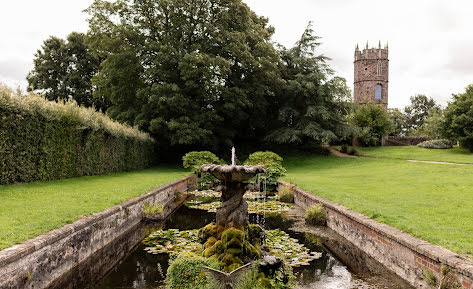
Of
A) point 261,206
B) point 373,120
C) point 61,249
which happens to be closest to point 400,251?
point 61,249

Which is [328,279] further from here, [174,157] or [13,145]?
[174,157]

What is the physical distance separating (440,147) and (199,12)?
27779mm

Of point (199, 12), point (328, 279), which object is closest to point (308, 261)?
point (328, 279)

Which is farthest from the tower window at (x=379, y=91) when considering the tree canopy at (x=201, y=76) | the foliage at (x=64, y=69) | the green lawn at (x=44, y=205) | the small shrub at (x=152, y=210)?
the small shrub at (x=152, y=210)

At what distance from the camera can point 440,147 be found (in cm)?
3594

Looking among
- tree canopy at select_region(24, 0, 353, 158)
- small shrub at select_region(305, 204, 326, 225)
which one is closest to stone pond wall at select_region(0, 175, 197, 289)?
small shrub at select_region(305, 204, 326, 225)

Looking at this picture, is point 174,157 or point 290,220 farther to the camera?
point 174,157

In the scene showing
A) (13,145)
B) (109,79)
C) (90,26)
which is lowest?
(13,145)

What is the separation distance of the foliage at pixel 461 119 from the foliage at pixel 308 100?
9313 mm

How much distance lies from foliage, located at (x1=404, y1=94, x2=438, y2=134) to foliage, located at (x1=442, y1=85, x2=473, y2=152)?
43.9m

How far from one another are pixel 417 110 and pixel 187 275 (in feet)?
269

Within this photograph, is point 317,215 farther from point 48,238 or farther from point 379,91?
point 379,91

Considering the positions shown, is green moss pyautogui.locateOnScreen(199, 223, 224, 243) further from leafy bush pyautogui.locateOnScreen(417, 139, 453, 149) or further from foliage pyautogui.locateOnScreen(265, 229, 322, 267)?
leafy bush pyautogui.locateOnScreen(417, 139, 453, 149)

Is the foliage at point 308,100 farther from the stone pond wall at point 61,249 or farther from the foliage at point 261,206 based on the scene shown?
the stone pond wall at point 61,249
